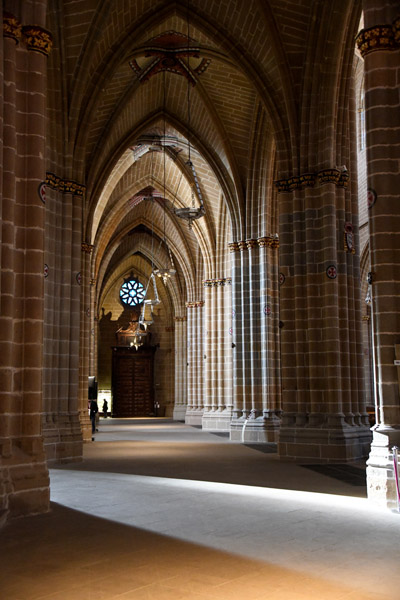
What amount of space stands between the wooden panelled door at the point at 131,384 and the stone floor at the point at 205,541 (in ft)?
110

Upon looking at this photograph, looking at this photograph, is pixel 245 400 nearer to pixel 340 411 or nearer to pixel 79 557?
pixel 340 411

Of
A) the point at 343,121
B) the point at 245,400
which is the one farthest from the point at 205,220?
the point at 343,121

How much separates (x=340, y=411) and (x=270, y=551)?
834 cm

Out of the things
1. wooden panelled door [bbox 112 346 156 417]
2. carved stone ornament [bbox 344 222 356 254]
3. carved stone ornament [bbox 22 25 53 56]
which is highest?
carved stone ornament [bbox 22 25 53 56]

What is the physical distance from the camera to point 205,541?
6574 millimetres

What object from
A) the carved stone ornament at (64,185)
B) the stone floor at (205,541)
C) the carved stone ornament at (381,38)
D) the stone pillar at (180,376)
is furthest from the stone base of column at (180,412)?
the carved stone ornament at (381,38)

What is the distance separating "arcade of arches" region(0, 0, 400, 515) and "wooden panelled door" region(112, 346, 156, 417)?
615 inches

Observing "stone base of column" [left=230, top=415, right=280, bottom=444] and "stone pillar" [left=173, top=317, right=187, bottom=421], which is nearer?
"stone base of column" [left=230, top=415, right=280, bottom=444]

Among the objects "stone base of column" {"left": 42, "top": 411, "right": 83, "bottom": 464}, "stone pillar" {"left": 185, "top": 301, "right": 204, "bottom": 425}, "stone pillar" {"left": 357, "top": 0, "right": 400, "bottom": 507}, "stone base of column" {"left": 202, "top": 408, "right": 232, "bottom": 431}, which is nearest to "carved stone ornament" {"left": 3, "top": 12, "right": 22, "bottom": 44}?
"stone pillar" {"left": 357, "top": 0, "right": 400, "bottom": 507}

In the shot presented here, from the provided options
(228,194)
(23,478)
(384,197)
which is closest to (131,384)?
(228,194)

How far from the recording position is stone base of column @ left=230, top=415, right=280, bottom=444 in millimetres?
20000

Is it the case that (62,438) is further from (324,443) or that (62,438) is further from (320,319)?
(320,319)

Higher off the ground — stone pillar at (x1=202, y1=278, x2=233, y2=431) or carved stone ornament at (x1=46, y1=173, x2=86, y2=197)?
carved stone ornament at (x1=46, y1=173, x2=86, y2=197)

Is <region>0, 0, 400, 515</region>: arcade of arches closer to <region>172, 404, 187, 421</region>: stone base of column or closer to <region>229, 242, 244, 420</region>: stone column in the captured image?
<region>229, 242, 244, 420</region>: stone column
